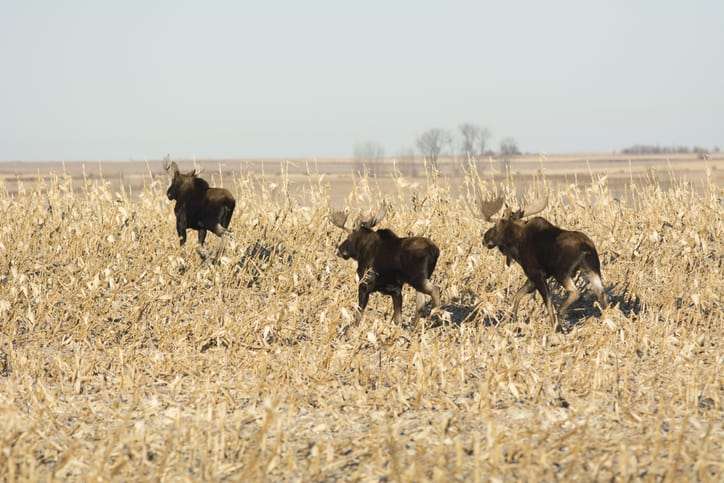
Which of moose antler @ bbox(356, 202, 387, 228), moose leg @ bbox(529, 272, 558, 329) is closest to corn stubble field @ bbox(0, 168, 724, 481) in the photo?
moose leg @ bbox(529, 272, 558, 329)

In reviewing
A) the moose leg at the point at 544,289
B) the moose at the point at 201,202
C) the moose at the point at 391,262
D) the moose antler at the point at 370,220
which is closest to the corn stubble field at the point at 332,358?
the moose leg at the point at 544,289

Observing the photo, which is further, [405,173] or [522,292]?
[405,173]

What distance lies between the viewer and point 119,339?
8.65 metres

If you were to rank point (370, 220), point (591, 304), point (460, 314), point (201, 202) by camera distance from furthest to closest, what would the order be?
1. point (201, 202)
2. point (591, 304)
3. point (460, 314)
4. point (370, 220)

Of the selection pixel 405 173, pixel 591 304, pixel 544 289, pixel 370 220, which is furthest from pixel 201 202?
pixel 405 173

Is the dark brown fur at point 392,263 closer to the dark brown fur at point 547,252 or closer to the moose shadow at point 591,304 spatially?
the dark brown fur at point 547,252

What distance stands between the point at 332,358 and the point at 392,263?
4.88 ft

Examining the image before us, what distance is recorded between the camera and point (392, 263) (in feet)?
27.2

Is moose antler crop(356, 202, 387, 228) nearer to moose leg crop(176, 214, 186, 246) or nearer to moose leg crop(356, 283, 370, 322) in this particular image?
moose leg crop(356, 283, 370, 322)

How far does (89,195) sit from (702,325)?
9867mm

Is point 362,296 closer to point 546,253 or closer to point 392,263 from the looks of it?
point 392,263

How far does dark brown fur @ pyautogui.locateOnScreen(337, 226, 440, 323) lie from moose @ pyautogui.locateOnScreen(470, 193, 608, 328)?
0.87 meters

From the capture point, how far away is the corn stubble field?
16.2ft

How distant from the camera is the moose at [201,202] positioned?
10969mm
